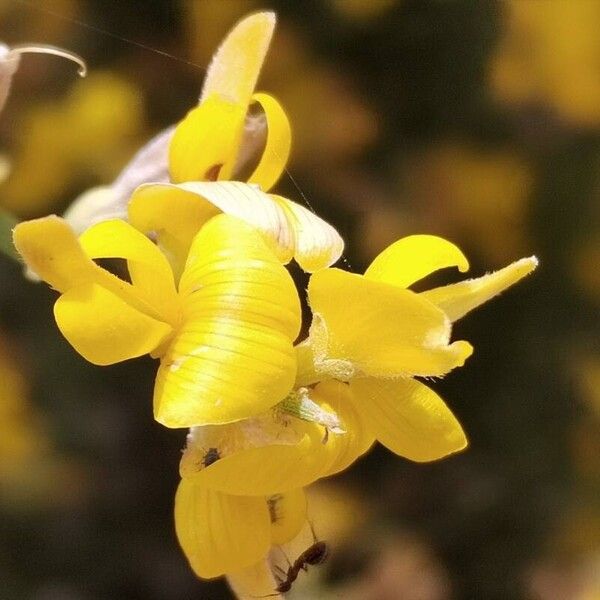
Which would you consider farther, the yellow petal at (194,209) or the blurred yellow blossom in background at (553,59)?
the blurred yellow blossom in background at (553,59)

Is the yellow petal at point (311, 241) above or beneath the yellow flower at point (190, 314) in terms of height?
above

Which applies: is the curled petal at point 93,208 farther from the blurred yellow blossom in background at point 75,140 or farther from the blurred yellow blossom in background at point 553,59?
the blurred yellow blossom in background at point 553,59

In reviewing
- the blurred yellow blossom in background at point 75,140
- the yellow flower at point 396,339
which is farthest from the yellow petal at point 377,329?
the blurred yellow blossom in background at point 75,140

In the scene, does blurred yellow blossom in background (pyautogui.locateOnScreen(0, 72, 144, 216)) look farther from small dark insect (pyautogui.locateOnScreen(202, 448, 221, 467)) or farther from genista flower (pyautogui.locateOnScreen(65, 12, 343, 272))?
small dark insect (pyautogui.locateOnScreen(202, 448, 221, 467))

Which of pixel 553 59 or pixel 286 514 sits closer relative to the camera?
pixel 286 514

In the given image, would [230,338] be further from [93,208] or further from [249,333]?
[93,208]

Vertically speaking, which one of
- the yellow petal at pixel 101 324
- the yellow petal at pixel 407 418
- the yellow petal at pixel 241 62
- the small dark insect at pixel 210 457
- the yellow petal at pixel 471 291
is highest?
the yellow petal at pixel 241 62

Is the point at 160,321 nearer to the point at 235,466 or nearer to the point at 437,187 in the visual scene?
the point at 235,466

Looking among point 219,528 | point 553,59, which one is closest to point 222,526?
point 219,528
